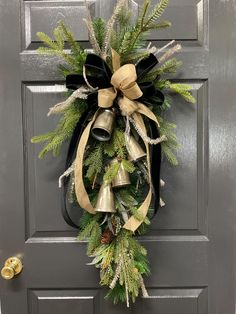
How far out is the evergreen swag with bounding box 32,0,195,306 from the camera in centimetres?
103

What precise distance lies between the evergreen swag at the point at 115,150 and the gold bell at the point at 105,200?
32 millimetres

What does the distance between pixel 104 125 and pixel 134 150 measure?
0.34ft

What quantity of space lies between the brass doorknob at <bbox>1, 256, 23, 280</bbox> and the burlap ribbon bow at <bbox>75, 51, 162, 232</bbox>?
1.19 feet

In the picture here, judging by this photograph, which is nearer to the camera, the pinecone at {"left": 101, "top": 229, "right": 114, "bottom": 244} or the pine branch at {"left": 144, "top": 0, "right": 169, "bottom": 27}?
Answer: the pine branch at {"left": 144, "top": 0, "right": 169, "bottom": 27}

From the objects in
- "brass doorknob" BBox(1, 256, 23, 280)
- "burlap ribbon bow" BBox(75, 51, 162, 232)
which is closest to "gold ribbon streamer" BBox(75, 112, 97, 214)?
"burlap ribbon bow" BBox(75, 51, 162, 232)

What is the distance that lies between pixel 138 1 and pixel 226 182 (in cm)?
62

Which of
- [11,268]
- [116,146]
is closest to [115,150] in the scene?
[116,146]

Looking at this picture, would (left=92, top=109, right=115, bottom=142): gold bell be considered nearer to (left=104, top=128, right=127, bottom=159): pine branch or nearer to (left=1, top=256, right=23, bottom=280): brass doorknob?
(left=104, top=128, right=127, bottom=159): pine branch

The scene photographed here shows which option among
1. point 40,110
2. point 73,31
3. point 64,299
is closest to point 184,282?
point 64,299

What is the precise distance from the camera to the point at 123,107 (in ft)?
3.37

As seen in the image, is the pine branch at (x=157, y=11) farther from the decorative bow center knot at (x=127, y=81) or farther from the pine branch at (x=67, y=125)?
the pine branch at (x=67, y=125)

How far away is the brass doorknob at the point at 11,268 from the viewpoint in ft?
4.00

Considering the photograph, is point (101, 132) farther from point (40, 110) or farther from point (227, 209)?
point (227, 209)

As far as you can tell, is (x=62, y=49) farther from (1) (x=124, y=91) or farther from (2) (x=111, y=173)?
(2) (x=111, y=173)
